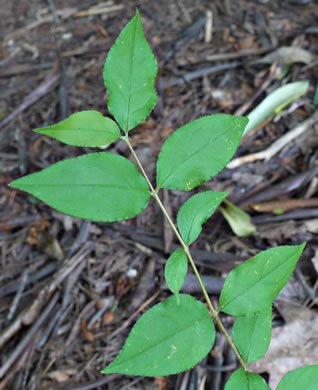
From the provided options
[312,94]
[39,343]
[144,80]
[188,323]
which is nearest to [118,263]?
[39,343]

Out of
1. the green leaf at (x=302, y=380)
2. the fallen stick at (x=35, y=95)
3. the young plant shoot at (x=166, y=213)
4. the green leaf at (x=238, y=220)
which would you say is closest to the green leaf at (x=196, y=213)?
the young plant shoot at (x=166, y=213)

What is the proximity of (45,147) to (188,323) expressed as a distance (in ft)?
5.17

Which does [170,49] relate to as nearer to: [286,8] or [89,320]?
[286,8]

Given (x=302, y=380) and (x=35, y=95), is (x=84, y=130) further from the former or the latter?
(x=35, y=95)

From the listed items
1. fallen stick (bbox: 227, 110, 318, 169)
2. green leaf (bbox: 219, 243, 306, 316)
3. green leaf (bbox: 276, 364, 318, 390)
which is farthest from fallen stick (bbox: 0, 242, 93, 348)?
green leaf (bbox: 276, 364, 318, 390)

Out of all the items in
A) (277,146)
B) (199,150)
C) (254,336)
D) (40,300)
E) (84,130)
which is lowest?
(40,300)

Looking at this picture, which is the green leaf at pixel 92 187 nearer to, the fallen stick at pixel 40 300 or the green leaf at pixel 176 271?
the green leaf at pixel 176 271

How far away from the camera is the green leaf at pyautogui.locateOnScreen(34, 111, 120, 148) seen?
0.80 meters

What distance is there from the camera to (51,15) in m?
2.93

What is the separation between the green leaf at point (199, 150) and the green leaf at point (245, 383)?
0.45 m

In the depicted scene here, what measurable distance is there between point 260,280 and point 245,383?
0.78 feet

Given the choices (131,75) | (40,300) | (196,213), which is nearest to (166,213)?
(196,213)

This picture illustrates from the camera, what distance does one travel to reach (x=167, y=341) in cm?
77

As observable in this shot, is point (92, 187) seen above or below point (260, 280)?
above
